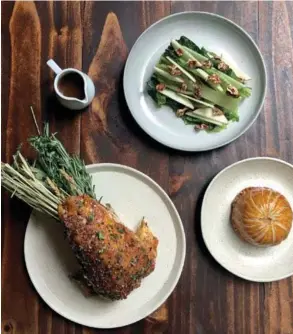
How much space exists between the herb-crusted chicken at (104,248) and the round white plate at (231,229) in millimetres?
234

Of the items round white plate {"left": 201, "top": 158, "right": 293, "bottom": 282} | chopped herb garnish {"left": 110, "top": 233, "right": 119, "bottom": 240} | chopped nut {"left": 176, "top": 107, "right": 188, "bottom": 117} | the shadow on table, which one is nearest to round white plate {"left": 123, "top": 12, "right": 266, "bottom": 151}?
chopped nut {"left": 176, "top": 107, "right": 188, "bottom": 117}

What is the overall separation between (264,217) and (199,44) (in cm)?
59

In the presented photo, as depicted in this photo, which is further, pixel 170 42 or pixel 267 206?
pixel 170 42

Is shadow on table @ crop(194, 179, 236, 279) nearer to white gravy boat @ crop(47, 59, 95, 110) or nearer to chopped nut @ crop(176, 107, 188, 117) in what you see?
chopped nut @ crop(176, 107, 188, 117)

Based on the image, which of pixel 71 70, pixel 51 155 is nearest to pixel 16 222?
pixel 51 155

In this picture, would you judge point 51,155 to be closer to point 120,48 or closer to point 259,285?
point 120,48

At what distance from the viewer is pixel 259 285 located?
1609 millimetres

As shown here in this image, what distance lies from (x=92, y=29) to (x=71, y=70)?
230 mm

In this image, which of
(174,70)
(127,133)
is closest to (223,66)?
(174,70)

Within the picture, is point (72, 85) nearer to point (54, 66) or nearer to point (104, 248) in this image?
point (54, 66)

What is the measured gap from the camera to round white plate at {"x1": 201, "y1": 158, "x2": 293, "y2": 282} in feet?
5.19

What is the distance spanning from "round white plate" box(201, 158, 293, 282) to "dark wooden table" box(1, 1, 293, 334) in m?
0.04

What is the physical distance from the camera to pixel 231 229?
162 cm

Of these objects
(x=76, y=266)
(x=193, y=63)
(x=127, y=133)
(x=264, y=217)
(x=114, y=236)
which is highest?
(x=193, y=63)
